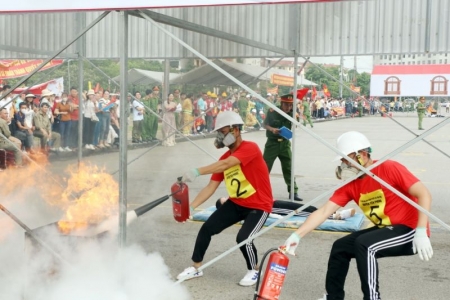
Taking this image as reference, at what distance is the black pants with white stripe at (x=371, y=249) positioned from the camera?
3994mm

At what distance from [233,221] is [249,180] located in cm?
40

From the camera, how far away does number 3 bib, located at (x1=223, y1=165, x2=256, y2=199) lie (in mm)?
5203

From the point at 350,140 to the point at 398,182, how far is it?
435mm

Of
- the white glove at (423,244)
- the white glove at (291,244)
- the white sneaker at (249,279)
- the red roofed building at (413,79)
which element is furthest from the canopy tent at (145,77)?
the red roofed building at (413,79)

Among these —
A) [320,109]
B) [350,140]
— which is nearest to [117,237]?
[350,140]

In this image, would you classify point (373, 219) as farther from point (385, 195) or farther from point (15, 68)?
point (15, 68)

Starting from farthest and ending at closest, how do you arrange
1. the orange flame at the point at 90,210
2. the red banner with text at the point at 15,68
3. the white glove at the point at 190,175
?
the red banner with text at the point at 15,68 < the white glove at the point at 190,175 < the orange flame at the point at 90,210

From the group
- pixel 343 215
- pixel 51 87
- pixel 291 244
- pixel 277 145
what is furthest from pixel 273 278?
pixel 51 87

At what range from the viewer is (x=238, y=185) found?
5223 millimetres

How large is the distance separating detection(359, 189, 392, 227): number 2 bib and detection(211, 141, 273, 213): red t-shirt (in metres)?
1.14

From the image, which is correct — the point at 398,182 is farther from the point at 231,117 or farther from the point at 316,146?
the point at 316,146

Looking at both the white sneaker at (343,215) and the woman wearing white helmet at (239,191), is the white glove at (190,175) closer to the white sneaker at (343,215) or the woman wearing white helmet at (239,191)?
the woman wearing white helmet at (239,191)

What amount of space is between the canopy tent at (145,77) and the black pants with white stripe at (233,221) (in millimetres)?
19574

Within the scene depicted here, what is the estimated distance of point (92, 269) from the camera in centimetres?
446
